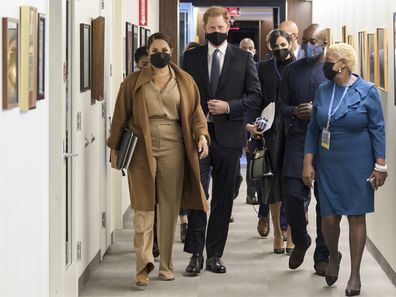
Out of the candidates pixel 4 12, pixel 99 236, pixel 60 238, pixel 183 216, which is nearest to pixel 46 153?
pixel 60 238

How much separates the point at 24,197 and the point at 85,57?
7.52 feet

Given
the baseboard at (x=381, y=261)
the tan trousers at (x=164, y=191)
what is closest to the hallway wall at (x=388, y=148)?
the baseboard at (x=381, y=261)

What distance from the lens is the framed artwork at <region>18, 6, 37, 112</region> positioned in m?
4.22

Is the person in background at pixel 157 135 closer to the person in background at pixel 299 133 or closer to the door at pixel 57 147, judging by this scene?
the person in background at pixel 299 133

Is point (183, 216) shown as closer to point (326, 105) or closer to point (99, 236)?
point (99, 236)

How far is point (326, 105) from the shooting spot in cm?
621

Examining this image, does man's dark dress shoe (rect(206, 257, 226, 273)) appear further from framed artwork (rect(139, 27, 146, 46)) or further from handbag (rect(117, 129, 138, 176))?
framed artwork (rect(139, 27, 146, 46))

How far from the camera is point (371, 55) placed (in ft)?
26.5

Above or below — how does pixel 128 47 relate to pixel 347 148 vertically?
above

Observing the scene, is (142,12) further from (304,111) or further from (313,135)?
(313,135)

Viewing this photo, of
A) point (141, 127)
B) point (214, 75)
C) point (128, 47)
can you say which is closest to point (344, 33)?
point (128, 47)

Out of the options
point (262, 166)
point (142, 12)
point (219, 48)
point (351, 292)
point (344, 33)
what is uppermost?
point (142, 12)

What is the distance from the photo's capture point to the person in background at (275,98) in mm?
7273

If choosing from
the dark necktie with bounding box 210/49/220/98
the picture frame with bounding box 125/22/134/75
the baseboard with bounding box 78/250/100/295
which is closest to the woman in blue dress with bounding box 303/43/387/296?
the dark necktie with bounding box 210/49/220/98
